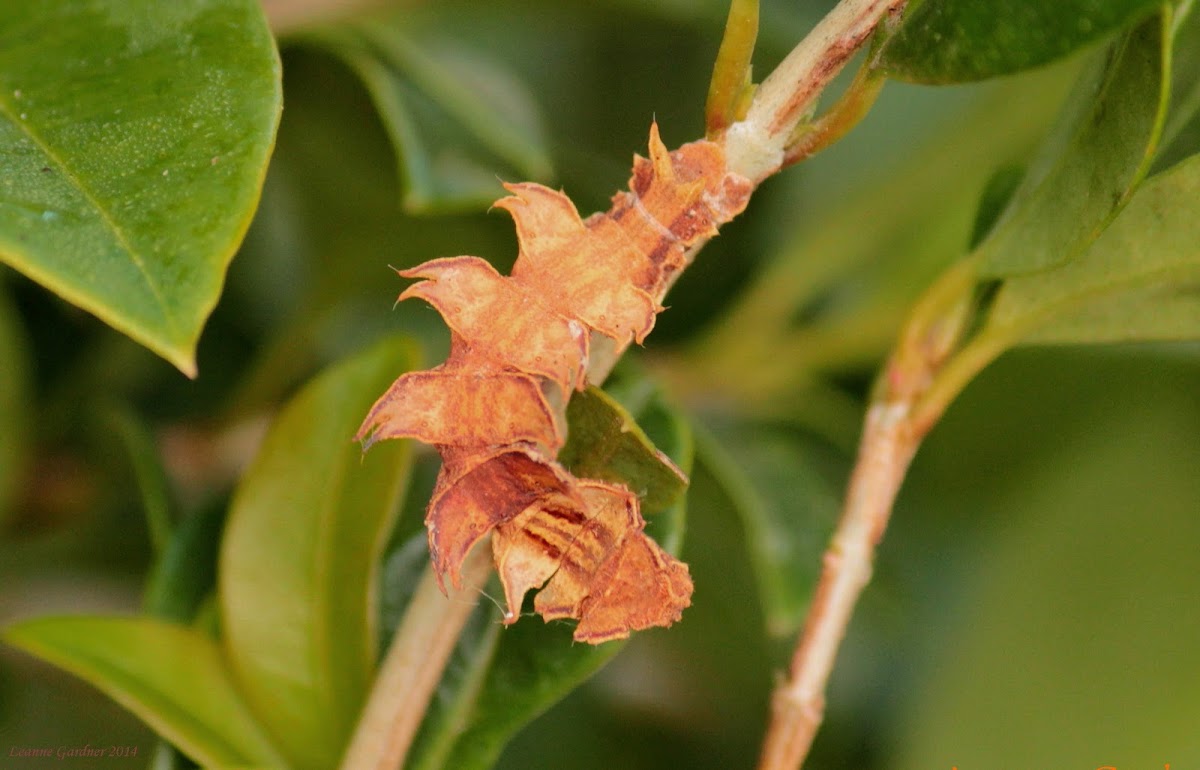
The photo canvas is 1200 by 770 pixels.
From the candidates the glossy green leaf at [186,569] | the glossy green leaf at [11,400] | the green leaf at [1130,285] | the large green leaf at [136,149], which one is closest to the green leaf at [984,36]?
the green leaf at [1130,285]

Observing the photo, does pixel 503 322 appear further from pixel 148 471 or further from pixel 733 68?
pixel 148 471

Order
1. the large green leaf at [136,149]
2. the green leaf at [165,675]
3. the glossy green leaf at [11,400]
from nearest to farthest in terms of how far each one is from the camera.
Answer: the large green leaf at [136,149]
the green leaf at [165,675]
the glossy green leaf at [11,400]

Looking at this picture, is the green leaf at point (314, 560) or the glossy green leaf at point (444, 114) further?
the glossy green leaf at point (444, 114)

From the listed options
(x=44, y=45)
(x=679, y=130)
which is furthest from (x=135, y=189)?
(x=679, y=130)

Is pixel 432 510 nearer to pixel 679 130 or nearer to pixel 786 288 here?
pixel 786 288

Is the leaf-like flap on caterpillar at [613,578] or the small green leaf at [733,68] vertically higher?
the small green leaf at [733,68]

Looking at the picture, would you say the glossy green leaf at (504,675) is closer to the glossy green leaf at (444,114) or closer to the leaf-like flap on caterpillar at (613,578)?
the leaf-like flap on caterpillar at (613,578)

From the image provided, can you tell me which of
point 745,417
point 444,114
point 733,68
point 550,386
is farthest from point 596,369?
point 745,417
